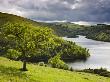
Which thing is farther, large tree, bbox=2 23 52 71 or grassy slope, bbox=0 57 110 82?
large tree, bbox=2 23 52 71

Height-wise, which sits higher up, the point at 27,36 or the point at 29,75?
the point at 27,36

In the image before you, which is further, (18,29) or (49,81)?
(18,29)

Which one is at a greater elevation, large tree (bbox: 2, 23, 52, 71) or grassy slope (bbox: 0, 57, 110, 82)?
large tree (bbox: 2, 23, 52, 71)

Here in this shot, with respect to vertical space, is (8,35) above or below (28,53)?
above

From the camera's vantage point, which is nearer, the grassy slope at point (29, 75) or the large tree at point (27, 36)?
the grassy slope at point (29, 75)

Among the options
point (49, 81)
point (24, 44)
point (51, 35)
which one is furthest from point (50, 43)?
point (49, 81)

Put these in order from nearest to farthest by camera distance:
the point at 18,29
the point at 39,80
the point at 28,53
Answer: the point at 39,80, the point at 18,29, the point at 28,53

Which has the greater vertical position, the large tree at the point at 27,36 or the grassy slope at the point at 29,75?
the large tree at the point at 27,36

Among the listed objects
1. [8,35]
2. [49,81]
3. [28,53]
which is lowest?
[49,81]

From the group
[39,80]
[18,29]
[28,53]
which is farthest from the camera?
[28,53]

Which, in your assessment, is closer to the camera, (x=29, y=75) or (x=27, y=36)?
(x=29, y=75)

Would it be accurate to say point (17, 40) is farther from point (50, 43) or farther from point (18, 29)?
point (50, 43)

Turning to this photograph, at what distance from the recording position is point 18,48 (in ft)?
145

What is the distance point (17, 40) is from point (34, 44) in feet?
8.92
